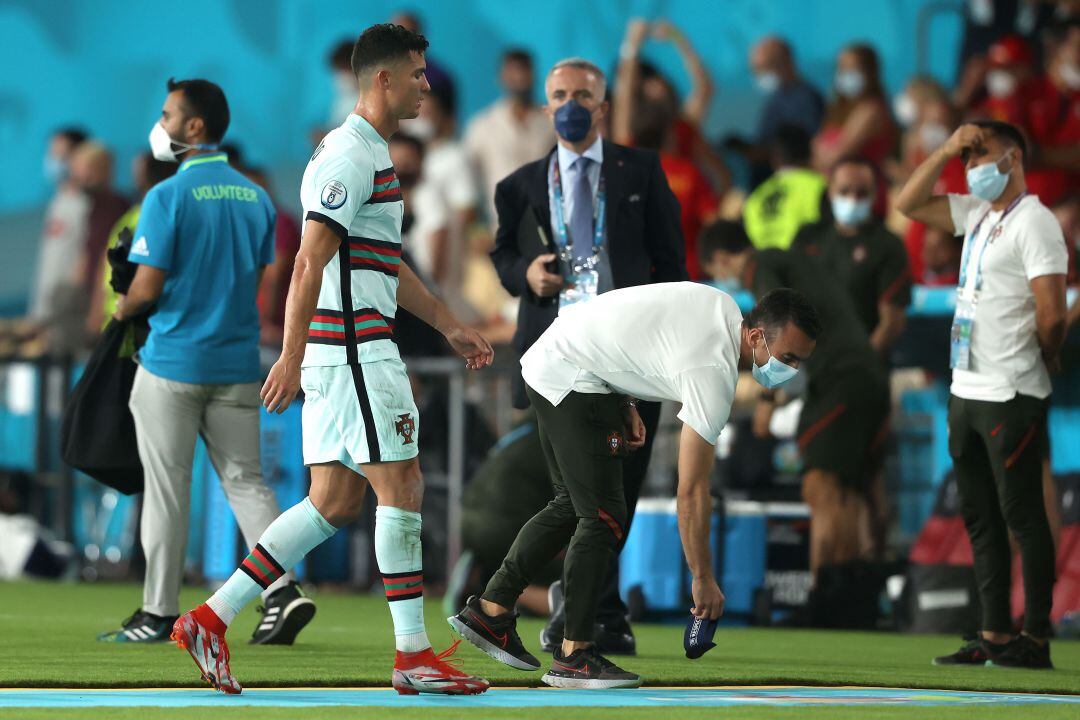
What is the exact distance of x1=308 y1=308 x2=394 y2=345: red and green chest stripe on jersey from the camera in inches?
248

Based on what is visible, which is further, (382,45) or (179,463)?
(179,463)

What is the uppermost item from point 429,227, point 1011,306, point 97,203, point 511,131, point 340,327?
point 511,131

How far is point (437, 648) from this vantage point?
326 inches

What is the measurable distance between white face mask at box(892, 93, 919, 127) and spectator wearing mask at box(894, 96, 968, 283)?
120 mm

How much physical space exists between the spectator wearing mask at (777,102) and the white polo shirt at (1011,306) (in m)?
6.46

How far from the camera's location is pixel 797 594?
10.6 meters

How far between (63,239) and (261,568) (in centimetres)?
1047

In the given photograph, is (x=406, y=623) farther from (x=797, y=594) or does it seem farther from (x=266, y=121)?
(x=266, y=121)

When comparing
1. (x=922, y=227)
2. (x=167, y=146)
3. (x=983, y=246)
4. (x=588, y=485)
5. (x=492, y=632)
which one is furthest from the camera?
(x=922, y=227)

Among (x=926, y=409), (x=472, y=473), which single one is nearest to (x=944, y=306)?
(x=926, y=409)

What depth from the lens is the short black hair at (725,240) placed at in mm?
11336

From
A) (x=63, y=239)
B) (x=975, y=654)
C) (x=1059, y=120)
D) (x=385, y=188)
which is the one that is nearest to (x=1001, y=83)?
(x=1059, y=120)

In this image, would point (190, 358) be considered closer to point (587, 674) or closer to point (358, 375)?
point (358, 375)

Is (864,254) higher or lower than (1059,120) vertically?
lower
